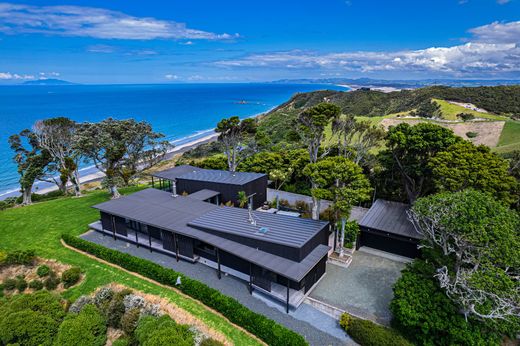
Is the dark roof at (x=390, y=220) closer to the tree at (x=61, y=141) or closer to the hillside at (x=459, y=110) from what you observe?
the hillside at (x=459, y=110)

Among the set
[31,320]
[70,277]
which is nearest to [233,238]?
[70,277]

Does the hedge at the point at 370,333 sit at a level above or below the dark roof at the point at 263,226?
below

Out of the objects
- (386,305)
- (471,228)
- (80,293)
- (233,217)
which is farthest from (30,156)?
(471,228)

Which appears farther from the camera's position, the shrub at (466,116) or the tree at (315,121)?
the shrub at (466,116)

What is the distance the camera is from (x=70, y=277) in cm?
2059

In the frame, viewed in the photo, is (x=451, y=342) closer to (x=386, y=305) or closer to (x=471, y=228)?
(x=386, y=305)

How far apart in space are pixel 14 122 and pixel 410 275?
524 ft

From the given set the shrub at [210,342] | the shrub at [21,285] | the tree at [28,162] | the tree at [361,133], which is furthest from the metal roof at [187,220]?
the tree at [28,162]

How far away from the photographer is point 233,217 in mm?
22188

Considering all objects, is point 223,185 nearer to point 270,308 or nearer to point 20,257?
point 270,308

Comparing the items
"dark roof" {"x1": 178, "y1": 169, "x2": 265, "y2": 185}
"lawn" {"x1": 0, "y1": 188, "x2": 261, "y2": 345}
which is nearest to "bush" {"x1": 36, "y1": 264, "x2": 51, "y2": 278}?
"lawn" {"x1": 0, "y1": 188, "x2": 261, "y2": 345}

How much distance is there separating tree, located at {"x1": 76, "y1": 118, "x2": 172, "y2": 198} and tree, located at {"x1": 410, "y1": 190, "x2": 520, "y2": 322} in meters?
32.4

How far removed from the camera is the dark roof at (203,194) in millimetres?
28112

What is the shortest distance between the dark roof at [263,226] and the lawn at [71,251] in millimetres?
4996
